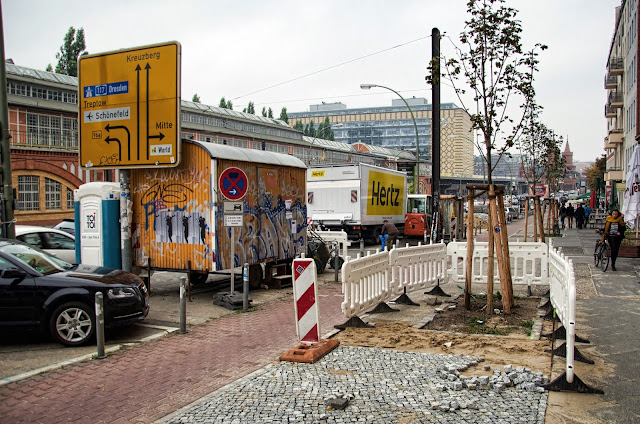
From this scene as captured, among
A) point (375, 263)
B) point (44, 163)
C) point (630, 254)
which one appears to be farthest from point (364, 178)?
point (44, 163)

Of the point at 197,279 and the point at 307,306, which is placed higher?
the point at 307,306

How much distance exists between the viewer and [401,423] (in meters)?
4.73

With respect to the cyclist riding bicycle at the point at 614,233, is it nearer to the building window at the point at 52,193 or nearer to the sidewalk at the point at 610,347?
the sidewalk at the point at 610,347

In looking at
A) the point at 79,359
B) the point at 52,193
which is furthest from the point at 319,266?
the point at 52,193

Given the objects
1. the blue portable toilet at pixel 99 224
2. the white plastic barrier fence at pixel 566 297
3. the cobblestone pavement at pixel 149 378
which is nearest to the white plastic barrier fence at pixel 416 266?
the cobblestone pavement at pixel 149 378

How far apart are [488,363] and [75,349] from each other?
5.48m

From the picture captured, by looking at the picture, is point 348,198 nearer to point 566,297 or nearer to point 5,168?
point 5,168

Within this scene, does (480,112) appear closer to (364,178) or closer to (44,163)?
(364,178)

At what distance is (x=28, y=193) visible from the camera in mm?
36312

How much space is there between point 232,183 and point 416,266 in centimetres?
391

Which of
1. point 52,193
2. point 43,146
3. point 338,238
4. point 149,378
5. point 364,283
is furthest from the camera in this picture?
point 52,193

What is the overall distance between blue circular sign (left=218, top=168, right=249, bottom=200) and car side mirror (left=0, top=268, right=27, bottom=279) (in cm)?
377

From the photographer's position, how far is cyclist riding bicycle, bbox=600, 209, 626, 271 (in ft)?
50.4

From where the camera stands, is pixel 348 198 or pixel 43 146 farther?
pixel 43 146
